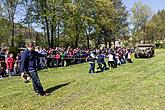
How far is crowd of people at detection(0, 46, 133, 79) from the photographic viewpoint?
2130cm

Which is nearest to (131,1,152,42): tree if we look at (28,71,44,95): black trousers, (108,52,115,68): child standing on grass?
(108,52,115,68): child standing on grass

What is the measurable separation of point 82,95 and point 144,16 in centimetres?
7952

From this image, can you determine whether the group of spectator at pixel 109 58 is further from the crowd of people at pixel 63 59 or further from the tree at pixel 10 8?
the tree at pixel 10 8

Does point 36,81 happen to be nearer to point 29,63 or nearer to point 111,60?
point 29,63

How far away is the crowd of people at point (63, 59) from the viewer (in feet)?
69.9

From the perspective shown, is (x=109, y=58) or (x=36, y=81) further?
(x=109, y=58)

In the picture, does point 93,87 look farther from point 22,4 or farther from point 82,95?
point 22,4

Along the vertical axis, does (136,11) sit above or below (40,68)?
above

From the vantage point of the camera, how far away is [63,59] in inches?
1128

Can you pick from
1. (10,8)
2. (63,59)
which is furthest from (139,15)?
(63,59)

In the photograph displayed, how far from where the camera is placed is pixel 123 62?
31.4m

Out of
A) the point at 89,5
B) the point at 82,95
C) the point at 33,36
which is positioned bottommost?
the point at 82,95

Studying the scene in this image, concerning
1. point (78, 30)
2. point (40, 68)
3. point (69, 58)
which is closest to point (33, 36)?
point (78, 30)

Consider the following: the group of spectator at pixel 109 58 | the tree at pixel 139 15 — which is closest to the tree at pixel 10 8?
the group of spectator at pixel 109 58
